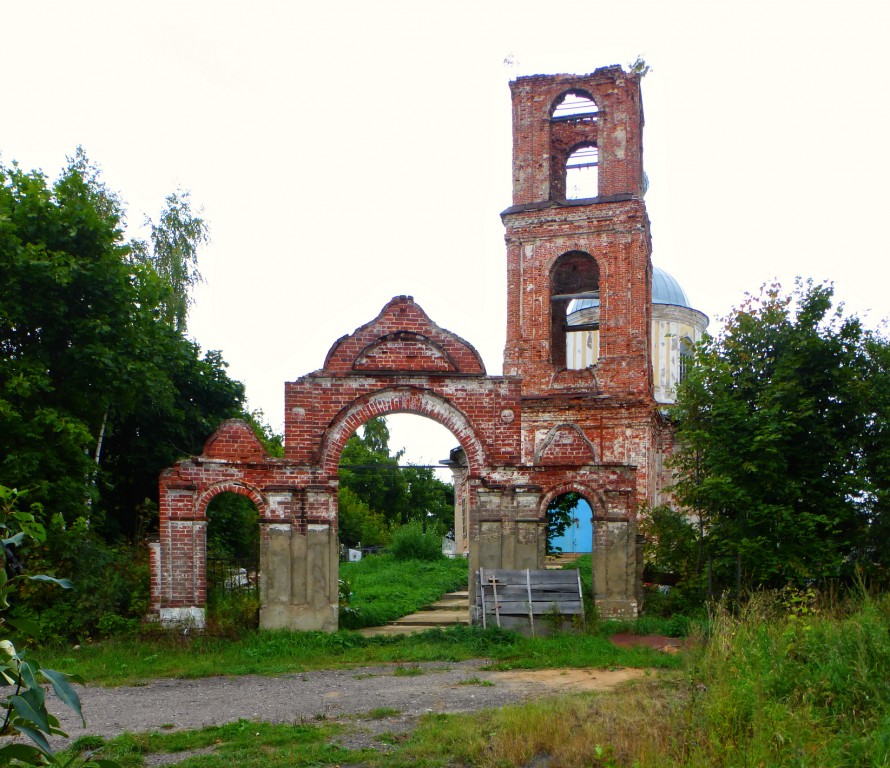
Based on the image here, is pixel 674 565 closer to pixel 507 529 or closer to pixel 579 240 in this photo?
pixel 507 529

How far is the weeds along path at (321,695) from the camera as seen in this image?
989cm

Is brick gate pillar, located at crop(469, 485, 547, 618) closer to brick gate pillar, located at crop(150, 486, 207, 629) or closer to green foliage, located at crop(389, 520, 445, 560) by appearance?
brick gate pillar, located at crop(150, 486, 207, 629)

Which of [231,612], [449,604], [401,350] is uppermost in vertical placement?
[401,350]

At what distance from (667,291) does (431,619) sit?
1019 inches

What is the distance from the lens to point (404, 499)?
169ft

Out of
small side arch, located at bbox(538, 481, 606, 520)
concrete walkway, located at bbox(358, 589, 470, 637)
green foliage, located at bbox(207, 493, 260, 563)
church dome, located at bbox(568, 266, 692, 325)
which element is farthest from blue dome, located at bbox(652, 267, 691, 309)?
small side arch, located at bbox(538, 481, 606, 520)

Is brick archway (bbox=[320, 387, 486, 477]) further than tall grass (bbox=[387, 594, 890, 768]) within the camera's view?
Yes

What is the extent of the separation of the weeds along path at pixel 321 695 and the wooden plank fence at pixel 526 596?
6.67 feet

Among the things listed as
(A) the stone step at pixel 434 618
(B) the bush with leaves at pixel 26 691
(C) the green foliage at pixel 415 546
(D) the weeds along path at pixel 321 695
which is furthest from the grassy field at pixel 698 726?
(C) the green foliage at pixel 415 546

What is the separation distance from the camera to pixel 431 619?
18.0 meters

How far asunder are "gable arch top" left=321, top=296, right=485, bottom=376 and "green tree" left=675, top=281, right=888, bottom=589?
3922 mm

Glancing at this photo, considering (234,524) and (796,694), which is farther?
(234,524)

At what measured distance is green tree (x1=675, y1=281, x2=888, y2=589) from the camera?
15344mm

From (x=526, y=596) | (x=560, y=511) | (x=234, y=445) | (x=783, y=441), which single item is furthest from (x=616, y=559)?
(x=560, y=511)
